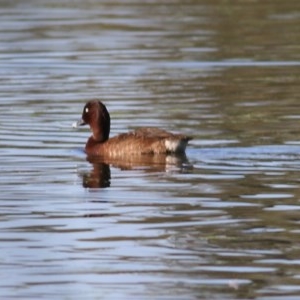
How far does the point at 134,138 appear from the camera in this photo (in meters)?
15.8

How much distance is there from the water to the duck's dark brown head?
0.32m

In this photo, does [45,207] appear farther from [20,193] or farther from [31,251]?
[31,251]

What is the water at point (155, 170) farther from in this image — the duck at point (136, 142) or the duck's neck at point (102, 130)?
the duck's neck at point (102, 130)

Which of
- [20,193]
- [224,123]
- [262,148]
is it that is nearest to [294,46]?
[224,123]

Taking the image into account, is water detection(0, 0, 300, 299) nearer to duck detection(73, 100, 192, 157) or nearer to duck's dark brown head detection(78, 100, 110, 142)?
duck detection(73, 100, 192, 157)

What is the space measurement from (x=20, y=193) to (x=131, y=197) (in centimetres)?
105

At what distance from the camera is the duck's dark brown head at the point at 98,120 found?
1656 centimetres

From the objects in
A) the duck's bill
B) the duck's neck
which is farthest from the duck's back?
the duck's bill

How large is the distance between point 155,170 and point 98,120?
1.94 metres

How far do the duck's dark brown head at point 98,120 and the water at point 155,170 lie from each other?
1.05ft

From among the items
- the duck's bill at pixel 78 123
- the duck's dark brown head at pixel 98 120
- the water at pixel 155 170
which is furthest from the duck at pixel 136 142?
the duck's bill at pixel 78 123

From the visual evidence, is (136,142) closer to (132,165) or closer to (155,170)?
(132,165)

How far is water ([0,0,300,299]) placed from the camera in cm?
979

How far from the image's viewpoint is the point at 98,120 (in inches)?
653
